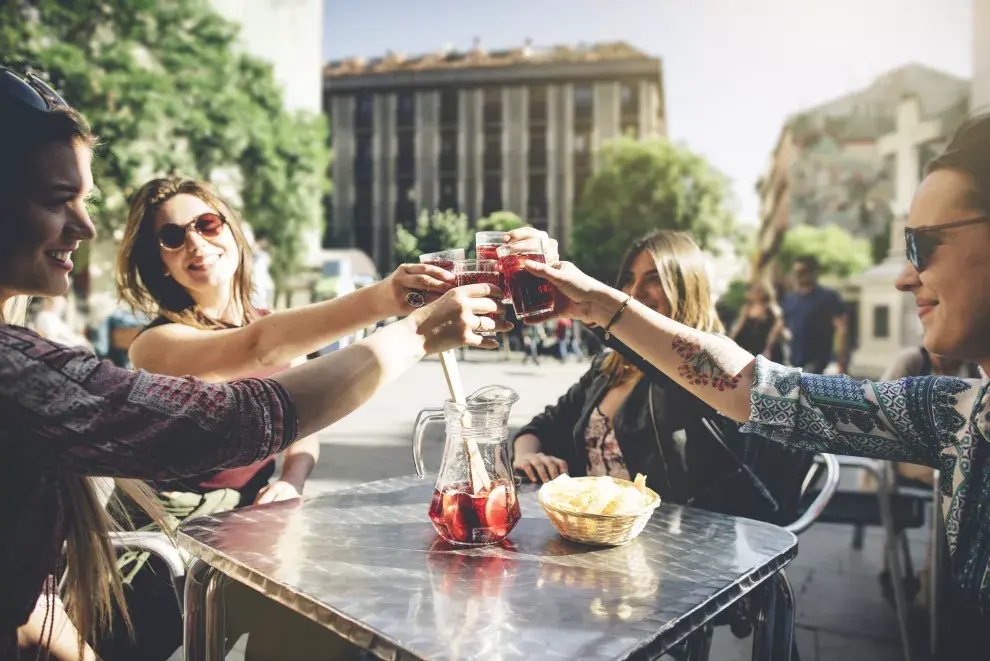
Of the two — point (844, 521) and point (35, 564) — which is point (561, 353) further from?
point (35, 564)

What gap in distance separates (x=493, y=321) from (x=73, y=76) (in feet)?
41.1

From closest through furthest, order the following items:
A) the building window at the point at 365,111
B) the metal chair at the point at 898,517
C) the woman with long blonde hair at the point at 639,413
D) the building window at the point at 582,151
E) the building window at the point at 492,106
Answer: the woman with long blonde hair at the point at 639,413 < the metal chair at the point at 898,517 < the building window at the point at 365,111 < the building window at the point at 492,106 < the building window at the point at 582,151

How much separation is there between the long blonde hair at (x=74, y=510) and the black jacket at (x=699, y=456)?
1.44 metres


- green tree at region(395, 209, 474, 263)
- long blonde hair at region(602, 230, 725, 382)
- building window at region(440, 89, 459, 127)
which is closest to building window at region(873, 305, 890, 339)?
building window at region(440, 89, 459, 127)

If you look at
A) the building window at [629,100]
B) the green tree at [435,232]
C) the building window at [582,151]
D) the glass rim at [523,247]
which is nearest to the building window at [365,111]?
the green tree at [435,232]

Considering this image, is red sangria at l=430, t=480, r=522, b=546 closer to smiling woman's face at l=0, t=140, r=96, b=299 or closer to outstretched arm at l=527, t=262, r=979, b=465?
outstretched arm at l=527, t=262, r=979, b=465

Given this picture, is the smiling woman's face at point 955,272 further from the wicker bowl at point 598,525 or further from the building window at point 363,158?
the building window at point 363,158

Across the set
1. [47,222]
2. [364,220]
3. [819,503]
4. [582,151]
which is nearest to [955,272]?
[819,503]

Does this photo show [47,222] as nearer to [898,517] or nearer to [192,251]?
[192,251]

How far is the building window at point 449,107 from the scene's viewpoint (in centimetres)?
822

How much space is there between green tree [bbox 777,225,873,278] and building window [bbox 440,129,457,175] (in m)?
31.8

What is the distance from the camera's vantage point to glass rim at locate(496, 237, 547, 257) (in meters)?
1.56

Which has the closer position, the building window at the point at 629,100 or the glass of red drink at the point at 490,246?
the glass of red drink at the point at 490,246

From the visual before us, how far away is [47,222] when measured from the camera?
1071 mm
